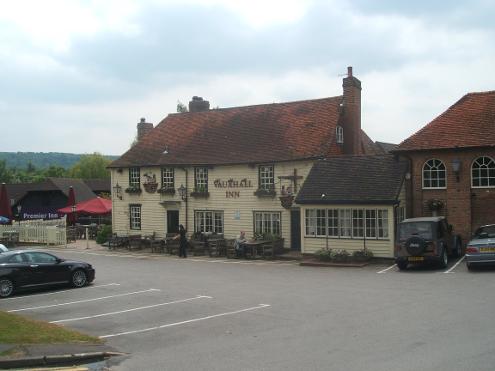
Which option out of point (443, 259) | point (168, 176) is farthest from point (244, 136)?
point (443, 259)

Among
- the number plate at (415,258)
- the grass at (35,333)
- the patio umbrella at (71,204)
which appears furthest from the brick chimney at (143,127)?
the grass at (35,333)

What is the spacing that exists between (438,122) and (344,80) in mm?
6211

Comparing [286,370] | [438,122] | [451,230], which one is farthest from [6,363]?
[438,122]

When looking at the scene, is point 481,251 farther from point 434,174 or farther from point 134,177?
point 134,177

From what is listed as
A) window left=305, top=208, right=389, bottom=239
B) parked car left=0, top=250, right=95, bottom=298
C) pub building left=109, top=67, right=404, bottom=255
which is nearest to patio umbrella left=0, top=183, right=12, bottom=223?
pub building left=109, top=67, right=404, bottom=255

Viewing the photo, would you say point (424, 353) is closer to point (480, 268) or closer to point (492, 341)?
point (492, 341)

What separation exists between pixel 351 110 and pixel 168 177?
11.1 meters

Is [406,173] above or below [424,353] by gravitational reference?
above

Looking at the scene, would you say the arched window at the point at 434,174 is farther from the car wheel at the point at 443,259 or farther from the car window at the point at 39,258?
the car window at the point at 39,258

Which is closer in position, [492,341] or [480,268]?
[492,341]

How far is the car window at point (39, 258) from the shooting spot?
18812mm

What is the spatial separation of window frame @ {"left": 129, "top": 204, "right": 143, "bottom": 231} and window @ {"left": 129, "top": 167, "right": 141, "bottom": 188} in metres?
1.23

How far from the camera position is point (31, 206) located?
57.8 metres

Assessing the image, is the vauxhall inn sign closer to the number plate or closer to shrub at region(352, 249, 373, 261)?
shrub at region(352, 249, 373, 261)
